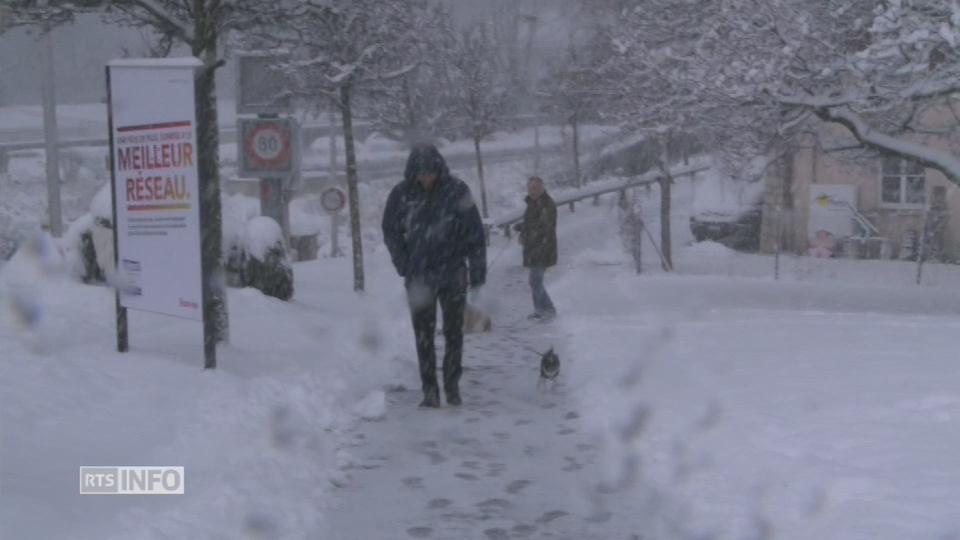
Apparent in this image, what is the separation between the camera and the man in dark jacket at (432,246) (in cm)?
813

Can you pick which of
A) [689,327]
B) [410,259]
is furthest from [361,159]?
[410,259]

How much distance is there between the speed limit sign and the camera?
13.6 metres

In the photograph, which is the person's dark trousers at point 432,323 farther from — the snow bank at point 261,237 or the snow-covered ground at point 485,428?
the snow bank at point 261,237

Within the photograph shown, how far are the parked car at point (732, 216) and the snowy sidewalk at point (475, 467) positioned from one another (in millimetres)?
18741

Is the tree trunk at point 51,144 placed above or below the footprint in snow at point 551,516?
above

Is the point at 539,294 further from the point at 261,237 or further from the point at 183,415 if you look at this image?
the point at 183,415

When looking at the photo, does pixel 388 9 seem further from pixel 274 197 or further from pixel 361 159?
pixel 361 159

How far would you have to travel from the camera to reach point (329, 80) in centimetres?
1472

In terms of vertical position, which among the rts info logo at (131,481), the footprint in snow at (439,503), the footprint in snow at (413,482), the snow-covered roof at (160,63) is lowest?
the footprint in snow at (439,503)

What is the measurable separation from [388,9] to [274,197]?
292cm

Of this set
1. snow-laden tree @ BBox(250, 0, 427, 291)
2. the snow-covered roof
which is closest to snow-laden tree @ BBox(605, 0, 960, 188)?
snow-laden tree @ BBox(250, 0, 427, 291)

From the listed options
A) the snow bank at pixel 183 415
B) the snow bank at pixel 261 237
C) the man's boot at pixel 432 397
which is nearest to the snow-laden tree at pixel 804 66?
the snow bank at pixel 183 415

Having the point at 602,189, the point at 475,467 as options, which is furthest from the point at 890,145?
the point at 602,189

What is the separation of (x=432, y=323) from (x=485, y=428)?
912mm
